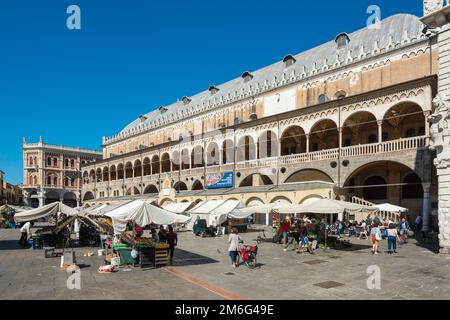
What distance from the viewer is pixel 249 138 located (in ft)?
131

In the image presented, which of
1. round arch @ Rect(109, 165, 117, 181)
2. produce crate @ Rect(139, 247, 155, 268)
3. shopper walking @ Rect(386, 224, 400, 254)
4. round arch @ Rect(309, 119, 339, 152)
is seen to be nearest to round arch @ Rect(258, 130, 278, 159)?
round arch @ Rect(309, 119, 339, 152)

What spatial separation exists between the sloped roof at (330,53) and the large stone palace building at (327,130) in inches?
5.4

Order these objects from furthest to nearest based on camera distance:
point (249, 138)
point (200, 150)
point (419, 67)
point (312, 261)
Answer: point (200, 150) < point (249, 138) < point (419, 67) < point (312, 261)

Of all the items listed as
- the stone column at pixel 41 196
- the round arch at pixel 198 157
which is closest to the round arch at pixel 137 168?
the round arch at pixel 198 157

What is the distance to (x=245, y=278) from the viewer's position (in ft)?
39.0

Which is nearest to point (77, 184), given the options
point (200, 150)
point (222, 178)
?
point (200, 150)

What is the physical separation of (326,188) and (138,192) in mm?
37049

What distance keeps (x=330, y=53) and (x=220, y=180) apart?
18.3 meters

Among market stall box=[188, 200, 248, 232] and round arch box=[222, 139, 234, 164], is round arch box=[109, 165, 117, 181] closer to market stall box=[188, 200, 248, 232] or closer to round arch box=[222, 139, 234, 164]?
round arch box=[222, 139, 234, 164]

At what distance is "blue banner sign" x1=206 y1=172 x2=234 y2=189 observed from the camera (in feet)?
132

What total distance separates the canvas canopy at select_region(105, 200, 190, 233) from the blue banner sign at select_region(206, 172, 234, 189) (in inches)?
999

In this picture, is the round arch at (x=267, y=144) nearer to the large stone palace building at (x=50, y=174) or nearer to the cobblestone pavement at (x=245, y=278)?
the cobblestone pavement at (x=245, y=278)

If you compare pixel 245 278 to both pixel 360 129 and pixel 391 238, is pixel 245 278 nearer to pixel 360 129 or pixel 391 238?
pixel 391 238
